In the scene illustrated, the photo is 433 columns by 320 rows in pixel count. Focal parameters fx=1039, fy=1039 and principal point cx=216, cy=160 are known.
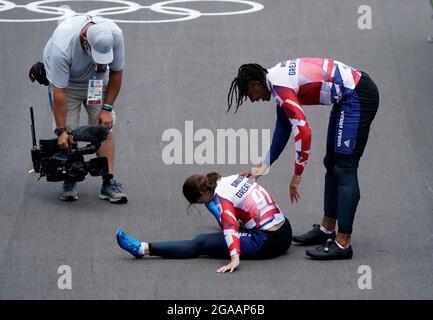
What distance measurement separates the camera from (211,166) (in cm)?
973

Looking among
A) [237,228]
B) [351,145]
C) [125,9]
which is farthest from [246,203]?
[125,9]

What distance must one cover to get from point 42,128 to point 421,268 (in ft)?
15.1

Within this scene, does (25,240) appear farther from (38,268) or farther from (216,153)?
(216,153)

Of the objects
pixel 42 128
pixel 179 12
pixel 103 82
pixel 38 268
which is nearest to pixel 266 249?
pixel 38 268

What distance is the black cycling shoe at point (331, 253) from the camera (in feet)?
25.2

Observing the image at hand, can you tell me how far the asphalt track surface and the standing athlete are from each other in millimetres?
380

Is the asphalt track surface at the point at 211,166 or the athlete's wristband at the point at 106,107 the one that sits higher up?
the athlete's wristband at the point at 106,107

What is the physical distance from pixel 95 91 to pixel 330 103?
2288 mm

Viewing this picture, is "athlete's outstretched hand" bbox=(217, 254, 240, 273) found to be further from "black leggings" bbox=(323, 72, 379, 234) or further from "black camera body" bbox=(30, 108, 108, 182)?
"black camera body" bbox=(30, 108, 108, 182)

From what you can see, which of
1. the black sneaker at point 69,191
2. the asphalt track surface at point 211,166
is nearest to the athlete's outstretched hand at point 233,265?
the asphalt track surface at point 211,166

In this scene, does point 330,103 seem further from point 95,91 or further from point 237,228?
point 95,91

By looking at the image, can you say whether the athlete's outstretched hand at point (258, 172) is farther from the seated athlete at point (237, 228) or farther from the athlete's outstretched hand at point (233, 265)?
the athlete's outstretched hand at point (233, 265)

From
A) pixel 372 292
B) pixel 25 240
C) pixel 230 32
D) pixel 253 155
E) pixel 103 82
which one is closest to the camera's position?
pixel 372 292

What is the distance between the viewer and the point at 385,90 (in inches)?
453
